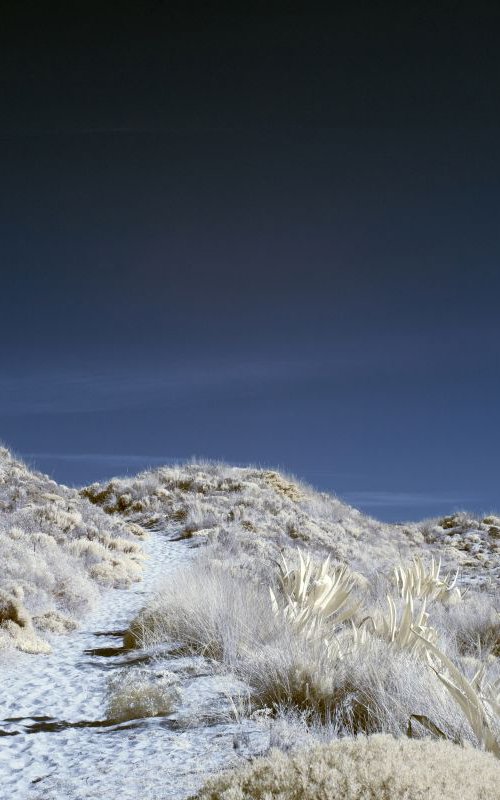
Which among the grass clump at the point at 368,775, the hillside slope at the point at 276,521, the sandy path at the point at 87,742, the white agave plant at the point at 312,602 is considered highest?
the hillside slope at the point at 276,521

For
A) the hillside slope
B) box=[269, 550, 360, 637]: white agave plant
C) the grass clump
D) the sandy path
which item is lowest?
the sandy path

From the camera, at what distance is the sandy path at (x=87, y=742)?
386 centimetres

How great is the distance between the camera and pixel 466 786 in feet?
8.60

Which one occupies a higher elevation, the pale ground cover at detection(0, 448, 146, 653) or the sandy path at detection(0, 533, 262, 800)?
the pale ground cover at detection(0, 448, 146, 653)

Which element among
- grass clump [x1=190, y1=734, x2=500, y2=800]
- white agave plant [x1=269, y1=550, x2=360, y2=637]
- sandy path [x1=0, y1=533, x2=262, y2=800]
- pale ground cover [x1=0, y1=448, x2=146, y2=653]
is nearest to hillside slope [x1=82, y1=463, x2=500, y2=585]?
pale ground cover [x1=0, y1=448, x2=146, y2=653]

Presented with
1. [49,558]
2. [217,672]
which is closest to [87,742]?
[217,672]

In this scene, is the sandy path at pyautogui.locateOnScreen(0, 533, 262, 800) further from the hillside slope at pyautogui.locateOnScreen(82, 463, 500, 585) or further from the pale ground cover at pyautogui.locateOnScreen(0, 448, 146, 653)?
the hillside slope at pyautogui.locateOnScreen(82, 463, 500, 585)

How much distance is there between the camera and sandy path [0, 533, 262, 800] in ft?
12.7

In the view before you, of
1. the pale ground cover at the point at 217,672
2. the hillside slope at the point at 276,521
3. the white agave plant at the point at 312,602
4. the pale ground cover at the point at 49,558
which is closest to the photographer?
the pale ground cover at the point at 217,672

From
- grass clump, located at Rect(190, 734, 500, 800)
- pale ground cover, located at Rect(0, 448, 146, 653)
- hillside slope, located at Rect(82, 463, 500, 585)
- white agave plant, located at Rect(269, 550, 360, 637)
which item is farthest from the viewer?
hillside slope, located at Rect(82, 463, 500, 585)

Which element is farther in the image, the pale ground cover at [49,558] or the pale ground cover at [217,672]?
the pale ground cover at [49,558]

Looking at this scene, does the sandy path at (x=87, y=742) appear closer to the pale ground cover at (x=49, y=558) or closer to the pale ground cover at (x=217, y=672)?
the pale ground cover at (x=217, y=672)

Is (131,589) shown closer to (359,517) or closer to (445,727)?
(445,727)

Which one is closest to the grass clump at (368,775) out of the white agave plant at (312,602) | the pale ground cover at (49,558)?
the white agave plant at (312,602)
